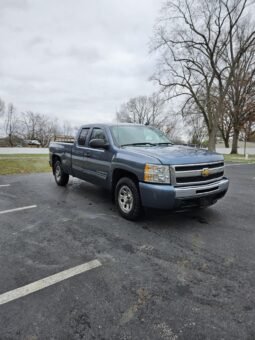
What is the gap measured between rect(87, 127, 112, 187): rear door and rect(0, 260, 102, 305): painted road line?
7.19ft

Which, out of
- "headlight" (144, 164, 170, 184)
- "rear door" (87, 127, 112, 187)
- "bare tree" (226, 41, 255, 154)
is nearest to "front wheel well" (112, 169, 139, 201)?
"rear door" (87, 127, 112, 187)

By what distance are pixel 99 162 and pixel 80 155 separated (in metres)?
0.98

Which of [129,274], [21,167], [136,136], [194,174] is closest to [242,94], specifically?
[21,167]

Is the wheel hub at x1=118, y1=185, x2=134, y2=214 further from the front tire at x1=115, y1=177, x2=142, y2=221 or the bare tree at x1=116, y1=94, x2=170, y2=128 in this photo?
the bare tree at x1=116, y1=94, x2=170, y2=128

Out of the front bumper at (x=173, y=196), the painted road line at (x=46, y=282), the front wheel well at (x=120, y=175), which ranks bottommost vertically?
the painted road line at (x=46, y=282)

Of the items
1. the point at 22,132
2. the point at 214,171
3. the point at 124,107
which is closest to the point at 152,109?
the point at 124,107

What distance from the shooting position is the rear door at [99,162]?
4.60 metres

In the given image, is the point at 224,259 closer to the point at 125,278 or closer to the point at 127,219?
the point at 125,278

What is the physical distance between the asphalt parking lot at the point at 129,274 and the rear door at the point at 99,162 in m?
0.75

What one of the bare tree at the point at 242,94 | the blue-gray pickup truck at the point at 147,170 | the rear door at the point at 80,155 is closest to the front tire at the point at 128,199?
the blue-gray pickup truck at the point at 147,170

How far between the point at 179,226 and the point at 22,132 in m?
54.7

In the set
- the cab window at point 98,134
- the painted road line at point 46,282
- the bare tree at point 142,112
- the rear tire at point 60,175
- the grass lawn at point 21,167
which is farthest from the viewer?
the bare tree at point 142,112

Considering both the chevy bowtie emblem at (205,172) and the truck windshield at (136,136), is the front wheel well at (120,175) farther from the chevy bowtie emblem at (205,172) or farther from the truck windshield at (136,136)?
the chevy bowtie emblem at (205,172)

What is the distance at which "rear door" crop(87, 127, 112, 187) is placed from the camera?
4.60m
